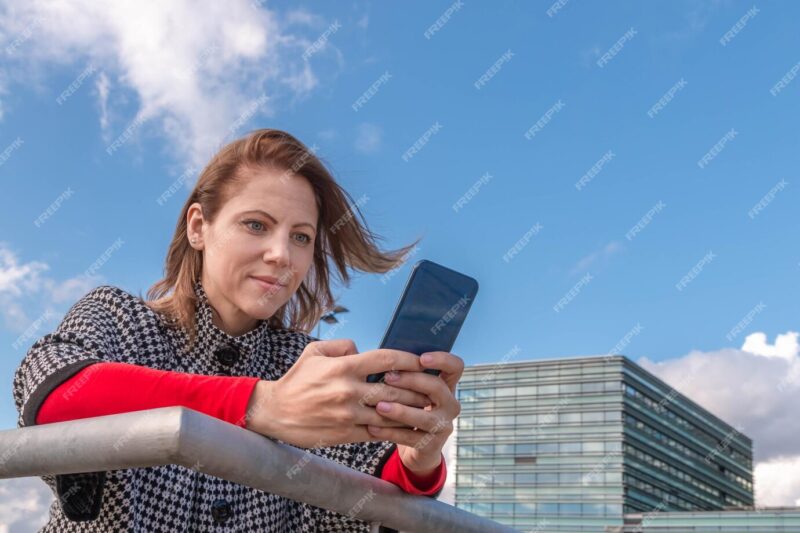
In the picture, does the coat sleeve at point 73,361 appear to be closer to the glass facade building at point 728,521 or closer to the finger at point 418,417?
the finger at point 418,417

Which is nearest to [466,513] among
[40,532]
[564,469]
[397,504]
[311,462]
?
[397,504]

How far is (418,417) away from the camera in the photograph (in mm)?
1584

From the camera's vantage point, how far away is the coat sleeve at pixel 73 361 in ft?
4.43

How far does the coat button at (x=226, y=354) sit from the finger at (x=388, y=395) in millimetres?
826

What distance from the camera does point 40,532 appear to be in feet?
6.48

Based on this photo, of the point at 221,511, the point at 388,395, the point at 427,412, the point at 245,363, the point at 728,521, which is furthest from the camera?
the point at 728,521

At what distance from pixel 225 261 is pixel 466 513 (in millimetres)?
882

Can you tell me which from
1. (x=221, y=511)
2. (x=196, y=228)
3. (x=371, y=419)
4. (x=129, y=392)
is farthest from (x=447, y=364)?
(x=196, y=228)

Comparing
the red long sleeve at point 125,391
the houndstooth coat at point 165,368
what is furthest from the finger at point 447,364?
the houndstooth coat at point 165,368

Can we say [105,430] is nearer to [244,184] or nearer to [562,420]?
[244,184]

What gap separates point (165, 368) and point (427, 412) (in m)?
0.86

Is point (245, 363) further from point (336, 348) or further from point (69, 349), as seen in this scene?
point (336, 348)

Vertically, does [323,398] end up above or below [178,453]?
above

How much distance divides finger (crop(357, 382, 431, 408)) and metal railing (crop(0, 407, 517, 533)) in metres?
0.13
